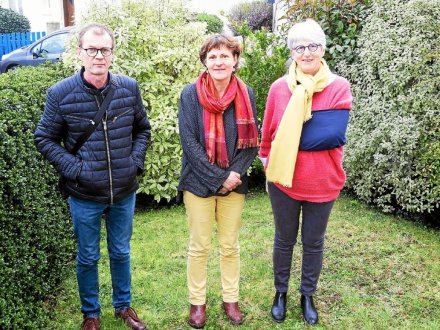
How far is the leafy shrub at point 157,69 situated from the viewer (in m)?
5.90

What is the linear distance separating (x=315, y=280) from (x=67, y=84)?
2.17 m

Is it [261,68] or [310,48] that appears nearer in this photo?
[310,48]

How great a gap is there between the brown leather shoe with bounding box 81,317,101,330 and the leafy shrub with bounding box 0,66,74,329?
283 mm

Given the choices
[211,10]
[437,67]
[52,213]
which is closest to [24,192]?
[52,213]

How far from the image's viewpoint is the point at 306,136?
3.25m

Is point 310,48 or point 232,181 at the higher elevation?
point 310,48

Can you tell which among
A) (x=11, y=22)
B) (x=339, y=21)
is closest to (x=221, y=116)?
(x=339, y=21)

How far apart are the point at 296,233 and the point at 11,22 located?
1989 centimetres

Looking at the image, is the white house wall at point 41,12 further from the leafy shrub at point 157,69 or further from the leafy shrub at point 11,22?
the leafy shrub at point 157,69

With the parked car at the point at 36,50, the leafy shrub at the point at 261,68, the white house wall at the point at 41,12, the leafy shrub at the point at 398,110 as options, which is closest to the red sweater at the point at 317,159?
the leafy shrub at the point at 398,110

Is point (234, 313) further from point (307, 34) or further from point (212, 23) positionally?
point (212, 23)

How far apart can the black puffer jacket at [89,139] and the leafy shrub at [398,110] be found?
3.14 meters

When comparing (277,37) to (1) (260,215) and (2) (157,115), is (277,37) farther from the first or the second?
(1) (260,215)

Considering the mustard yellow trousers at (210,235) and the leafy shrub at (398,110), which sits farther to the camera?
the leafy shrub at (398,110)
